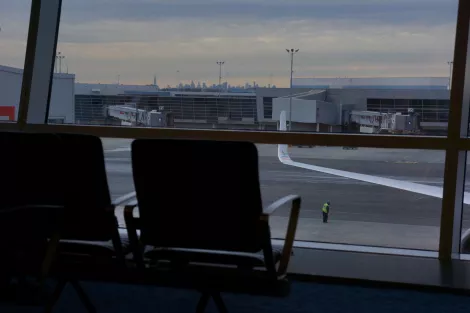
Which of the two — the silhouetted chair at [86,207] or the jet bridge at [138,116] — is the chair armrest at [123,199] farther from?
the jet bridge at [138,116]

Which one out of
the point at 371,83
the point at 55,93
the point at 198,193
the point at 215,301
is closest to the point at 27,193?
the point at 198,193

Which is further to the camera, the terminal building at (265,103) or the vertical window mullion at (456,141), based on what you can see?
the terminal building at (265,103)

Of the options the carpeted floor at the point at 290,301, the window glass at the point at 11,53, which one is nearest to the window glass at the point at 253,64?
the window glass at the point at 11,53

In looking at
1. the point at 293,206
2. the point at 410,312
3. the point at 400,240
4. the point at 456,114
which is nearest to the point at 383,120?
the point at 456,114

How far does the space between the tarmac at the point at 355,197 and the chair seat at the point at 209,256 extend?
1743mm

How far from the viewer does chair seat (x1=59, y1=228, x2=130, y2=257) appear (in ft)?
9.71

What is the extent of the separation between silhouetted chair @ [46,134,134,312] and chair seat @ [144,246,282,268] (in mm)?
172

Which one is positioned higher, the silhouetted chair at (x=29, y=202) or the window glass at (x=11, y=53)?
the window glass at (x=11, y=53)

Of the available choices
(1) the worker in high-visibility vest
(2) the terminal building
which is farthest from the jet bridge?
(1) the worker in high-visibility vest

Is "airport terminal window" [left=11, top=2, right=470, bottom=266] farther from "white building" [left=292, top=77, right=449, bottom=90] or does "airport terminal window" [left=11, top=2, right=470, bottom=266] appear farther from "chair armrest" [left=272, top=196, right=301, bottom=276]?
"chair armrest" [left=272, top=196, right=301, bottom=276]

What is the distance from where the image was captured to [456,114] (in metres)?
4.23

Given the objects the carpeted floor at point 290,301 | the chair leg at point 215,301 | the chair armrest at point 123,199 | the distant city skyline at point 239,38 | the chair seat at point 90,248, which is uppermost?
the distant city skyline at point 239,38

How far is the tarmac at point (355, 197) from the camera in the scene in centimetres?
460

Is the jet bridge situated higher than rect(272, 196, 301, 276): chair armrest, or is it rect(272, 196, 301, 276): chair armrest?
the jet bridge
